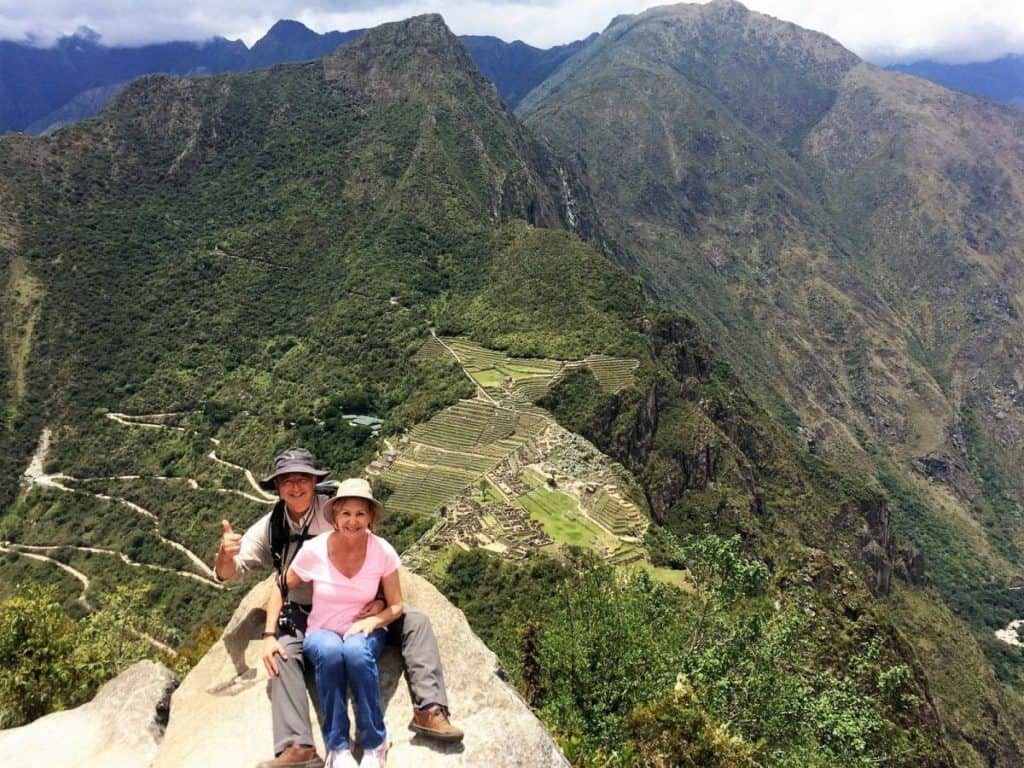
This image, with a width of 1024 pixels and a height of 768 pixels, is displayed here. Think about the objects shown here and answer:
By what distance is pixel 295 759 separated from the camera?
7.54 meters

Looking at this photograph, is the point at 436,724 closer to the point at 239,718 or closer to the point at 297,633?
the point at 297,633

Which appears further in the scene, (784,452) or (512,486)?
(784,452)

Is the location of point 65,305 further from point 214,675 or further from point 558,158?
point 558,158

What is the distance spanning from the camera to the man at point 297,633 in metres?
7.69

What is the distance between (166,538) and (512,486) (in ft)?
123

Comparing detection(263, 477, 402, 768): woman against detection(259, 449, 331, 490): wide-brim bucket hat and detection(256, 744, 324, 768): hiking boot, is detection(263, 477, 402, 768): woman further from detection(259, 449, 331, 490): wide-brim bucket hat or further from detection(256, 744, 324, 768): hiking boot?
detection(259, 449, 331, 490): wide-brim bucket hat

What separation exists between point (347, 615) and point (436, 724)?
1.60 m

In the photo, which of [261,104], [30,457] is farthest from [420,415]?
[261,104]

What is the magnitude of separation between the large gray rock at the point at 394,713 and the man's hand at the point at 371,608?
A: 89 centimetres

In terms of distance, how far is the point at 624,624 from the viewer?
60.8 ft

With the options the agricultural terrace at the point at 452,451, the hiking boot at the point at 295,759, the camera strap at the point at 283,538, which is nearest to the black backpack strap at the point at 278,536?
the camera strap at the point at 283,538

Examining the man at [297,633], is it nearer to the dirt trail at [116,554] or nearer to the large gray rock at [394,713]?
the large gray rock at [394,713]

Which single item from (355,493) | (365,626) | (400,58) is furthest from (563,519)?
(400,58)

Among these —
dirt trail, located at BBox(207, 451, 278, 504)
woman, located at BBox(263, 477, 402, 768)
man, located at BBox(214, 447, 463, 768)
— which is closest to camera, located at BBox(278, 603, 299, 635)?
man, located at BBox(214, 447, 463, 768)
